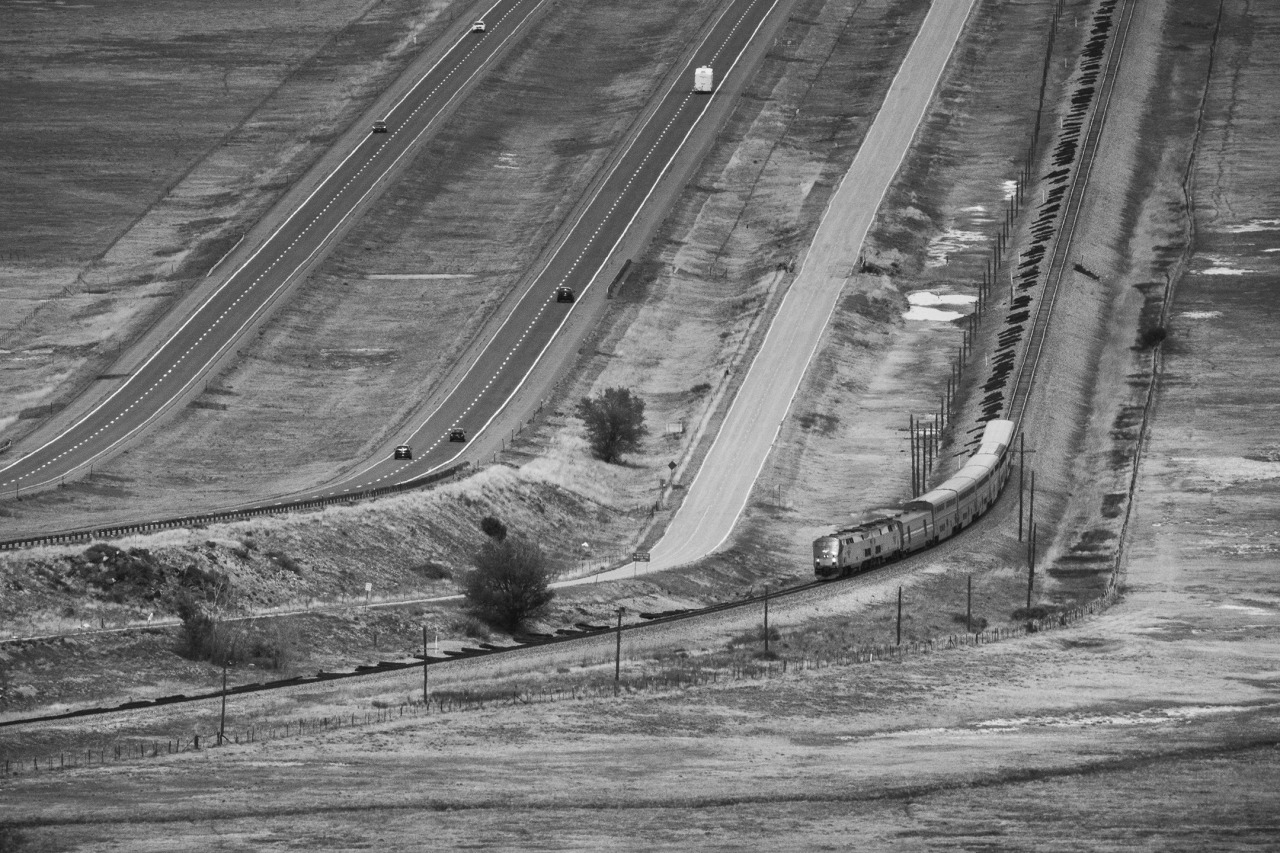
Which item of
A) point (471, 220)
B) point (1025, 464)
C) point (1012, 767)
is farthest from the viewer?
point (471, 220)

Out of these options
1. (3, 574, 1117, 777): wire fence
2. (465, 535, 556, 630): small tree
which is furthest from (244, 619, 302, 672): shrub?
(465, 535, 556, 630): small tree

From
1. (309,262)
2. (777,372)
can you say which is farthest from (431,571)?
(309,262)

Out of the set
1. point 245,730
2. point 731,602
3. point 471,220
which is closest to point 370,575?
point 731,602

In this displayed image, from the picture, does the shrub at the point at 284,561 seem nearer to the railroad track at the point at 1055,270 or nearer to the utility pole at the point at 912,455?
the utility pole at the point at 912,455

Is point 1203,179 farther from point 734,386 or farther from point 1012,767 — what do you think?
point 1012,767

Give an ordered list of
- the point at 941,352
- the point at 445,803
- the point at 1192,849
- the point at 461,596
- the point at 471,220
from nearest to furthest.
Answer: the point at 1192,849
the point at 445,803
the point at 461,596
the point at 941,352
the point at 471,220
